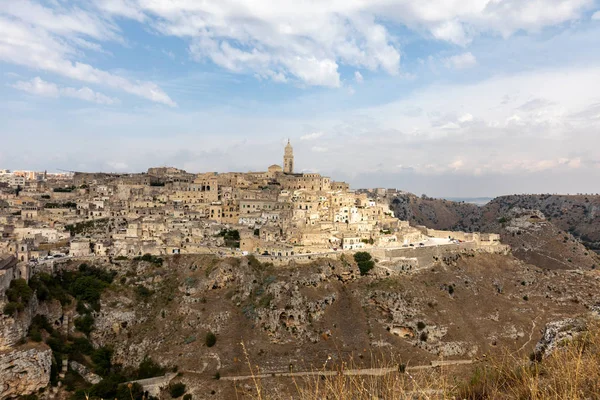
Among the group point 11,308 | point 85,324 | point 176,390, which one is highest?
point 11,308

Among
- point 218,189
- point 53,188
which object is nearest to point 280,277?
point 218,189

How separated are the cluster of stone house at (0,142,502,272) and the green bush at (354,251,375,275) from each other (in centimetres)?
268

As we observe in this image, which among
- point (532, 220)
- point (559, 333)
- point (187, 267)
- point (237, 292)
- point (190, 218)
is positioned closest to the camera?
point (559, 333)

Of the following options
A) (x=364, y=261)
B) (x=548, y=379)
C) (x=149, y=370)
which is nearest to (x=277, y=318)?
(x=149, y=370)

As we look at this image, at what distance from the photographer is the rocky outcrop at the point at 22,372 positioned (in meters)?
27.7

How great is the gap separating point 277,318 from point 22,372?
1736 centimetres

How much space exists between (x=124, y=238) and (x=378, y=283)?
25.6 metres

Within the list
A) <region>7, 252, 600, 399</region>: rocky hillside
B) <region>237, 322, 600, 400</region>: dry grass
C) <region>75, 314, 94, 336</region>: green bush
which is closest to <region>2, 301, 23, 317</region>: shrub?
<region>7, 252, 600, 399</region>: rocky hillside

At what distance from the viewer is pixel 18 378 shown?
27.8 meters

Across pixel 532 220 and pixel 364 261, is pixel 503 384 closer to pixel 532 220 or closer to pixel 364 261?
pixel 364 261

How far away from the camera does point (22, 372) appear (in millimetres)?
28031

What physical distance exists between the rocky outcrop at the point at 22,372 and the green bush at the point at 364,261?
85.7 feet

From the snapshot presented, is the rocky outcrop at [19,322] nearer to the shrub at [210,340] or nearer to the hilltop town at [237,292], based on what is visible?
the hilltop town at [237,292]

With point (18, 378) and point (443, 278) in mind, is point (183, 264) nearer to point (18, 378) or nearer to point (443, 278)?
point (18, 378)
